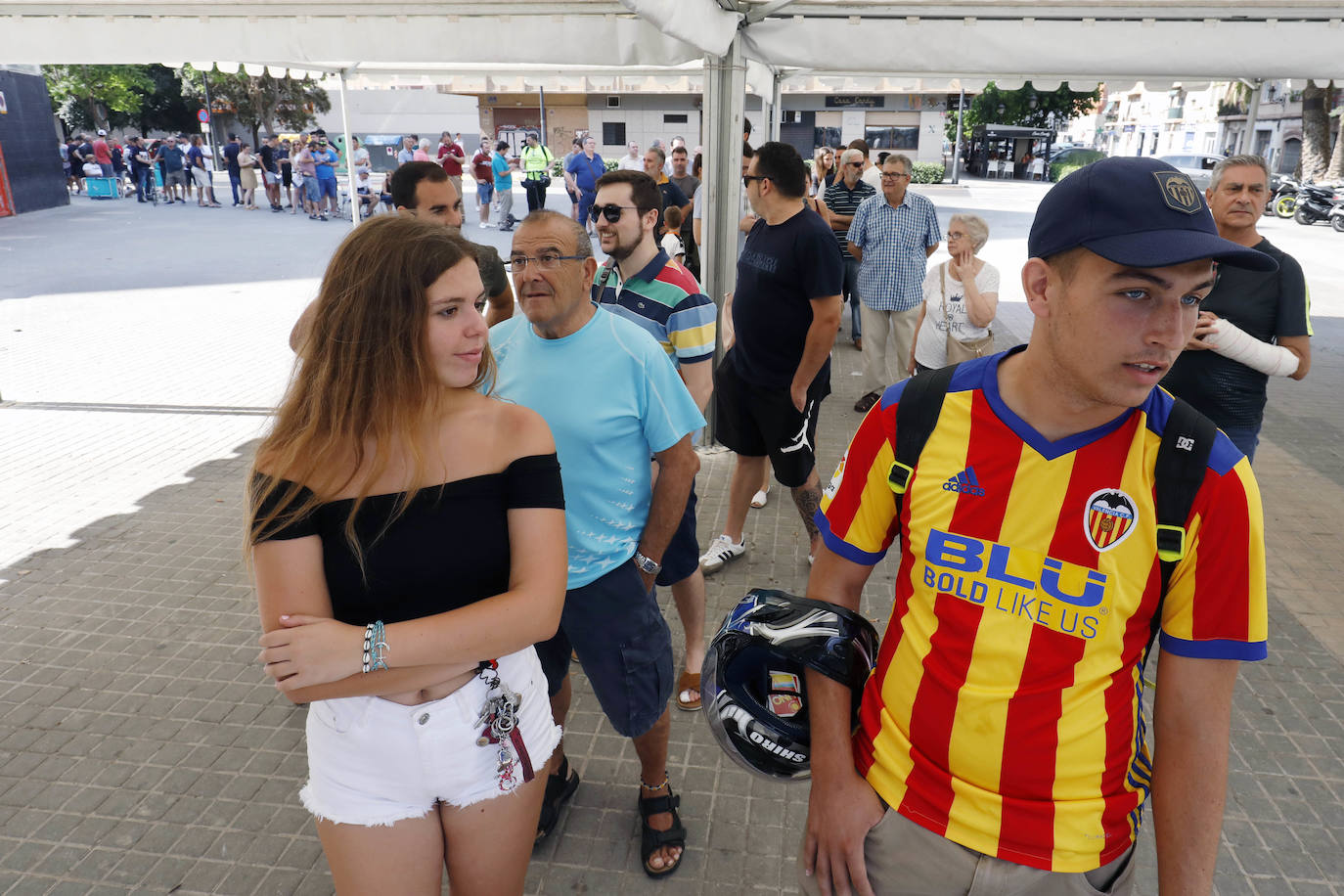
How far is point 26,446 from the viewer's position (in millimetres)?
6715

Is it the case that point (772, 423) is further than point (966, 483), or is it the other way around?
point (772, 423)

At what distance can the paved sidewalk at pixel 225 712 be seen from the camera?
2.85m

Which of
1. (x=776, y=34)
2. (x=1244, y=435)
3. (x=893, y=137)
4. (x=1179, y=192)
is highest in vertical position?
(x=893, y=137)

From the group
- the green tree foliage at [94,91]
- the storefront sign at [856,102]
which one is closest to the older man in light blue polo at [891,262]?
the green tree foliage at [94,91]

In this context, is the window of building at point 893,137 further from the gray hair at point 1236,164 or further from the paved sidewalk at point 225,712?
the gray hair at point 1236,164

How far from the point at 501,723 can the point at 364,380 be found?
2.39 feet

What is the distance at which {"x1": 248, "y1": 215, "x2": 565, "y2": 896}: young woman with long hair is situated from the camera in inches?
63.6

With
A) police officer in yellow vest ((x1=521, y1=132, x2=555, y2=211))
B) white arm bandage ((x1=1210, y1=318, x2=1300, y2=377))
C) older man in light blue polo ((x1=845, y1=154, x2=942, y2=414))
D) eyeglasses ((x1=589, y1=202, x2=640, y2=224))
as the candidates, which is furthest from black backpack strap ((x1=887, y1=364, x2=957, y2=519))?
police officer in yellow vest ((x1=521, y1=132, x2=555, y2=211))

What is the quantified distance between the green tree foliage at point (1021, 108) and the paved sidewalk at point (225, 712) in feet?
131

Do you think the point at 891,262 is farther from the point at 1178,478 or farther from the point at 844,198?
the point at 1178,478

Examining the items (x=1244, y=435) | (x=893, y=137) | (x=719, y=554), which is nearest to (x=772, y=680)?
(x=1244, y=435)

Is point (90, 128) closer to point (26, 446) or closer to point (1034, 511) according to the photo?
point (26, 446)

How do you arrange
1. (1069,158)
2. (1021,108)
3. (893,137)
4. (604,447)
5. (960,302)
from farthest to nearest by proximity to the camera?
1. (893,137)
2. (1069,158)
3. (1021,108)
4. (960,302)
5. (604,447)

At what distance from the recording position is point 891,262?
7617mm
